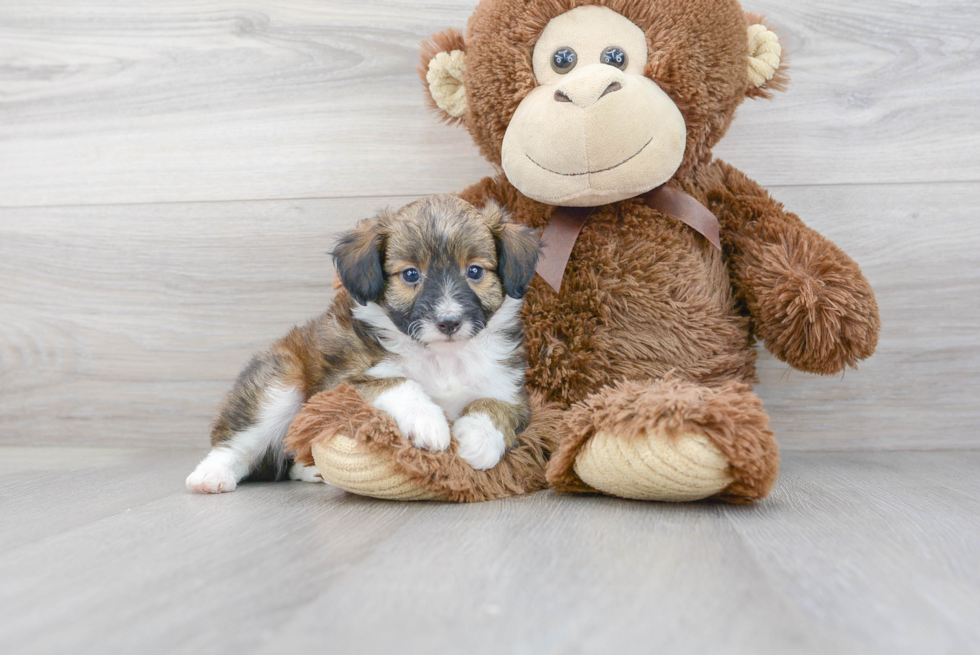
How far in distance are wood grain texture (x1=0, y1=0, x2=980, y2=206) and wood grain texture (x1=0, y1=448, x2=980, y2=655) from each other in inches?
43.5

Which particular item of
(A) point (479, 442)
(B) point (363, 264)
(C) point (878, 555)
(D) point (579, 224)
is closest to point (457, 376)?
(A) point (479, 442)

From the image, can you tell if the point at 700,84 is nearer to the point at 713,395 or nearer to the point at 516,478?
the point at 713,395

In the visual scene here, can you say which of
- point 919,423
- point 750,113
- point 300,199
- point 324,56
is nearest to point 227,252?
point 300,199

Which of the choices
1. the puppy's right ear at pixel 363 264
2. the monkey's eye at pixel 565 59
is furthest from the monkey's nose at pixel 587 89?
the puppy's right ear at pixel 363 264

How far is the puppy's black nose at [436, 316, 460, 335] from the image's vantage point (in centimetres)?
152

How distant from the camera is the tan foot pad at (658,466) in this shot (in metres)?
1.36

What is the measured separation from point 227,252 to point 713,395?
1691 mm

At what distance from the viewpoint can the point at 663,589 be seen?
100cm

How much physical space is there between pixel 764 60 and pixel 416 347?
3.64 feet

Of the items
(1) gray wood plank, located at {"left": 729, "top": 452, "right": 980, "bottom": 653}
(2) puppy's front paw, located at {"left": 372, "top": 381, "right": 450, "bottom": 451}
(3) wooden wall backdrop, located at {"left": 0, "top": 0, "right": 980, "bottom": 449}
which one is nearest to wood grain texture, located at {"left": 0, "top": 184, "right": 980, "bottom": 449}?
(3) wooden wall backdrop, located at {"left": 0, "top": 0, "right": 980, "bottom": 449}

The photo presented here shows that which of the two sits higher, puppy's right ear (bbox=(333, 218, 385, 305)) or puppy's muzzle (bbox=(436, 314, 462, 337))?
puppy's right ear (bbox=(333, 218, 385, 305))

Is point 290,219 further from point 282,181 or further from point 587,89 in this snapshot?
point 587,89

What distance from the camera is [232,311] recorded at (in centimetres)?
247

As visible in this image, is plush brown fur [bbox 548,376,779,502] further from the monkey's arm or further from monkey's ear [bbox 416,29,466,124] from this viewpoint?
monkey's ear [bbox 416,29,466,124]
